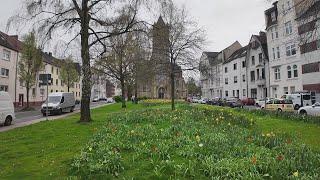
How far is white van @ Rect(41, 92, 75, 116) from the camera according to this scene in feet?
130

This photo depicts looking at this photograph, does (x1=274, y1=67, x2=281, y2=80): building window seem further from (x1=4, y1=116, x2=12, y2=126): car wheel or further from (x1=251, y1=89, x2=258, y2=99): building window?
(x1=4, y1=116, x2=12, y2=126): car wheel

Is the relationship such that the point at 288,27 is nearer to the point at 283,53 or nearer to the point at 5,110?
the point at 283,53

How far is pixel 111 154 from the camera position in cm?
836

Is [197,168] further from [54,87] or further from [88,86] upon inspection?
[54,87]

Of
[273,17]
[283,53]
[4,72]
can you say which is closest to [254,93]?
[283,53]

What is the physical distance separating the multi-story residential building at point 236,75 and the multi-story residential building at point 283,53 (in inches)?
477

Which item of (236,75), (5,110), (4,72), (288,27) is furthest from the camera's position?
(236,75)

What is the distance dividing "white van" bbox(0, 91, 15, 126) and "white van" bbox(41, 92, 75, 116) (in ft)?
40.2

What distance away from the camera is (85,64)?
68.9ft

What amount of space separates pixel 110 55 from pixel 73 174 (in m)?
43.3

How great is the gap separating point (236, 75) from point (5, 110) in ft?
201

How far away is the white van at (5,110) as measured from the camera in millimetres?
24641

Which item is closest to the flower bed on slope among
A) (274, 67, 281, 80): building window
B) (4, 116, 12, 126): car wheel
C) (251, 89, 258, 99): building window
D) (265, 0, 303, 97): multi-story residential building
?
(4, 116, 12, 126): car wheel

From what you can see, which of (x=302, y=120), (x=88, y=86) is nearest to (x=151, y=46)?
(x=88, y=86)
